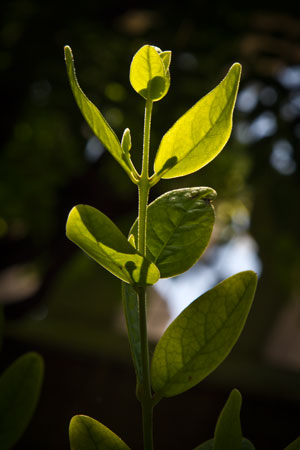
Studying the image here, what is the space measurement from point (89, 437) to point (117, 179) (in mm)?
2385

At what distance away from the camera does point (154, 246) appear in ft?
0.82

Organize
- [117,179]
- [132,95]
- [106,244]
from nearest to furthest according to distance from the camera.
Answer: [106,244] → [132,95] → [117,179]

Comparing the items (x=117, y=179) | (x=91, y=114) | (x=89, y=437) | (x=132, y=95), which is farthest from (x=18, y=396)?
(x=117, y=179)

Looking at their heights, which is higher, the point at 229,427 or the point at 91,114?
the point at 91,114

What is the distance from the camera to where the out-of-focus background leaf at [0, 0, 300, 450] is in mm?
1184

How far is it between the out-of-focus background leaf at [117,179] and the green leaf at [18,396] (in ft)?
2.70

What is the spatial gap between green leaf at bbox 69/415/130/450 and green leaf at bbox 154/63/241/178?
134 mm

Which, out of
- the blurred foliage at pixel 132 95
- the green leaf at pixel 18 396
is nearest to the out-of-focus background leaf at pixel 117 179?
the blurred foliage at pixel 132 95

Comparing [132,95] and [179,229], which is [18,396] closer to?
[179,229]

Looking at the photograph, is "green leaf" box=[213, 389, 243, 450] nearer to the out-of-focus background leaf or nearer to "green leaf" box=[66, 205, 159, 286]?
"green leaf" box=[66, 205, 159, 286]

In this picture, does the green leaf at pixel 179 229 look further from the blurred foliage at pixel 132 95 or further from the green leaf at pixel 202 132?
the blurred foliage at pixel 132 95

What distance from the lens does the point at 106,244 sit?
22cm

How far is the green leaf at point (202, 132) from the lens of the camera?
0.24 metres

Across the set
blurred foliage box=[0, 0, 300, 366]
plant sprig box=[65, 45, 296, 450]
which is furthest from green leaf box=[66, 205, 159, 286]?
blurred foliage box=[0, 0, 300, 366]
